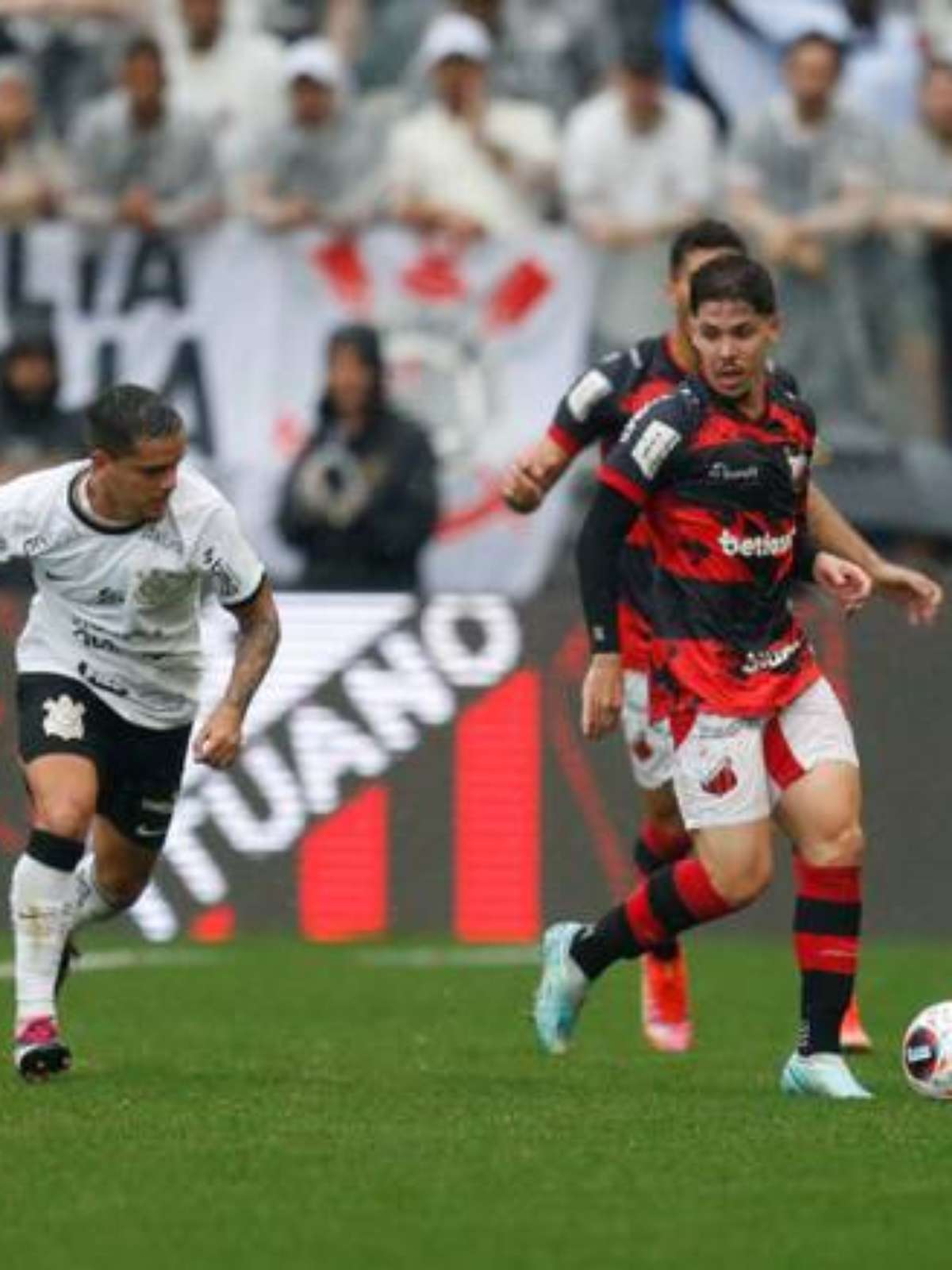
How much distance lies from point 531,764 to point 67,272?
399 cm

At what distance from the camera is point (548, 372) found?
19812mm

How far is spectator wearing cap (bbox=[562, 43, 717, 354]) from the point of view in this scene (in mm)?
19781

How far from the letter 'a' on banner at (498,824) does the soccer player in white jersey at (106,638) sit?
19.4 ft

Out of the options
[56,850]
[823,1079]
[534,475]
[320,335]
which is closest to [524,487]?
[534,475]

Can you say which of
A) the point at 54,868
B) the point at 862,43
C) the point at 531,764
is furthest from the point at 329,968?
the point at 862,43

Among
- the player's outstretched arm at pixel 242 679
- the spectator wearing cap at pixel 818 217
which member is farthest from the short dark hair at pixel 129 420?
the spectator wearing cap at pixel 818 217

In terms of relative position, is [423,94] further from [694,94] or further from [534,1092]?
[534,1092]

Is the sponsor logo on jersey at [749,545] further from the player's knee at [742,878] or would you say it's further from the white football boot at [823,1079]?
the white football boot at [823,1079]

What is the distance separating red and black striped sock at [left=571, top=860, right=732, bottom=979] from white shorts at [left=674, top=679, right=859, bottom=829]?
0.29 m

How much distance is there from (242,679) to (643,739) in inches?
80.5

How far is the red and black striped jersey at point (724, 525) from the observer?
36.5ft

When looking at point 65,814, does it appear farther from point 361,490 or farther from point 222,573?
point 361,490

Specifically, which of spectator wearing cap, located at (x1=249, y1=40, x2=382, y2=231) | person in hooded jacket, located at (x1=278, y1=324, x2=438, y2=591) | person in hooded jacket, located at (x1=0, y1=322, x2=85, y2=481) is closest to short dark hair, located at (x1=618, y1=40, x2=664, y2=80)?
spectator wearing cap, located at (x1=249, y1=40, x2=382, y2=231)

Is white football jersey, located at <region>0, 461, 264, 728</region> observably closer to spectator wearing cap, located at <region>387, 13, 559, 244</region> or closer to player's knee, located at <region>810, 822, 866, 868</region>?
player's knee, located at <region>810, 822, 866, 868</region>
